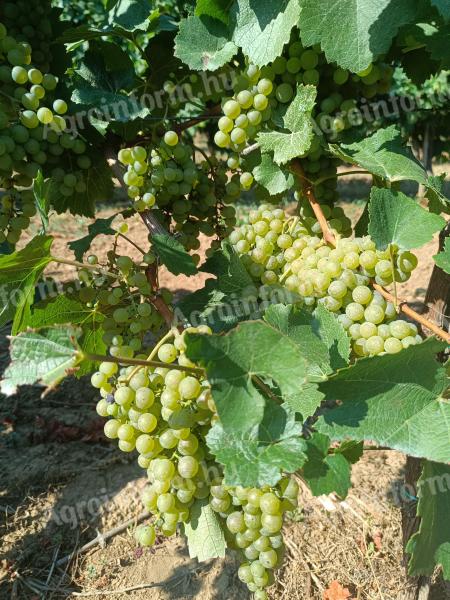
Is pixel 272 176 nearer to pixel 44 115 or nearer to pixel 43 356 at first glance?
pixel 44 115

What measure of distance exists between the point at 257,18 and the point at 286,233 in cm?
44

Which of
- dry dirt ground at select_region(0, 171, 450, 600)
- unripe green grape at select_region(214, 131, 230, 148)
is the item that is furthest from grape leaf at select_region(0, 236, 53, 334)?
dry dirt ground at select_region(0, 171, 450, 600)

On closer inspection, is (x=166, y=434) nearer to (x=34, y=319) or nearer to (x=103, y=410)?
(x=103, y=410)

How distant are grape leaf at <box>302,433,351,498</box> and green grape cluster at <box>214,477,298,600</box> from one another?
102 millimetres

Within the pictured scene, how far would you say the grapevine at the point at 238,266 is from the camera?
2.60 ft

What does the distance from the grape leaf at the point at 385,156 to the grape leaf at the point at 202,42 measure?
31 centimetres

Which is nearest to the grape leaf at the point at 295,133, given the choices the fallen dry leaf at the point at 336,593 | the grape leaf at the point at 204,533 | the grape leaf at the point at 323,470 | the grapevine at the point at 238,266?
the grapevine at the point at 238,266

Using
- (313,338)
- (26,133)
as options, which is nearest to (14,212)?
(26,133)

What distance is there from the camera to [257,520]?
95 cm

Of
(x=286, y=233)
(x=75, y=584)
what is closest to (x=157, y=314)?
(x=286, y=233)

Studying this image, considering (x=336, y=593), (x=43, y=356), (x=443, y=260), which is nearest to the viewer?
(x=43, y=356)

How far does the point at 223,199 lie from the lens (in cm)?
139

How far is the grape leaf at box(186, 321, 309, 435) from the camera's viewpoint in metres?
0.71

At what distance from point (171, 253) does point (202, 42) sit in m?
0.45
